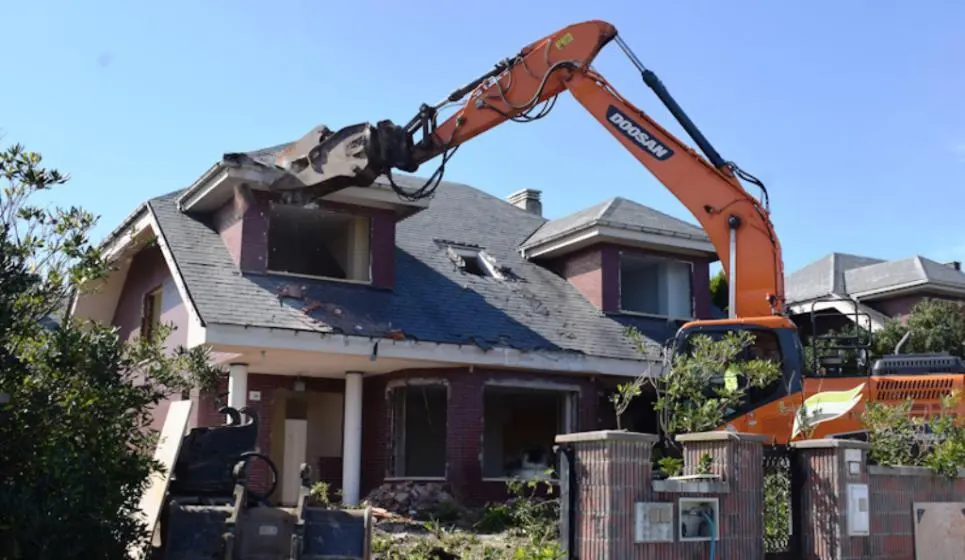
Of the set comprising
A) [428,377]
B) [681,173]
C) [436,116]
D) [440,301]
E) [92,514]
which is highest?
[436,116]

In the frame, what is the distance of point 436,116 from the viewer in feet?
51.2

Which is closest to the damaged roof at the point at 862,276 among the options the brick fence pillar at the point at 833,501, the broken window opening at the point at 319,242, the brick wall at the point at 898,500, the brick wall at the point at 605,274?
the brick wall at the point at 605,274

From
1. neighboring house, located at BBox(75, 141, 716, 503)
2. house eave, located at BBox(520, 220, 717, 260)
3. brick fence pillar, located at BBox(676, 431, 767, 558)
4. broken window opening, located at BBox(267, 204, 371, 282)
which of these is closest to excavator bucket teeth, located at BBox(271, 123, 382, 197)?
neighboring house, located at BBox(75, 141, 716, 503)

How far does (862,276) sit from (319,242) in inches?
594

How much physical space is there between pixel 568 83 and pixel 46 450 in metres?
8.90

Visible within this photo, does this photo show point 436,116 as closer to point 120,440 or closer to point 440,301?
point 440,301

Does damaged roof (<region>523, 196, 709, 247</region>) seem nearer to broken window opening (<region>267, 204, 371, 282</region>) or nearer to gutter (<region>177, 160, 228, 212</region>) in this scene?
broken window opening (<region>267, 204, 371, 282</region>)

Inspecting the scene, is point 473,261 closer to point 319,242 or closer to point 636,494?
point 319,242

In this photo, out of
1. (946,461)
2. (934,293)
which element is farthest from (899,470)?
(934,293)

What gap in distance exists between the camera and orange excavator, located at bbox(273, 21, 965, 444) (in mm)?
11867

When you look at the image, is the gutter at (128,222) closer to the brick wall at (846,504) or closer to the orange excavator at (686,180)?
the orange excavator at (686,180)

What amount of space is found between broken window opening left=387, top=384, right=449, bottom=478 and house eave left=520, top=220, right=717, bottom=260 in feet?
12.7

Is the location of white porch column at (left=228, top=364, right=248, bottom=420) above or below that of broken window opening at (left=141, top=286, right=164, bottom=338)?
below

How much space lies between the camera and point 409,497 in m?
16.6
